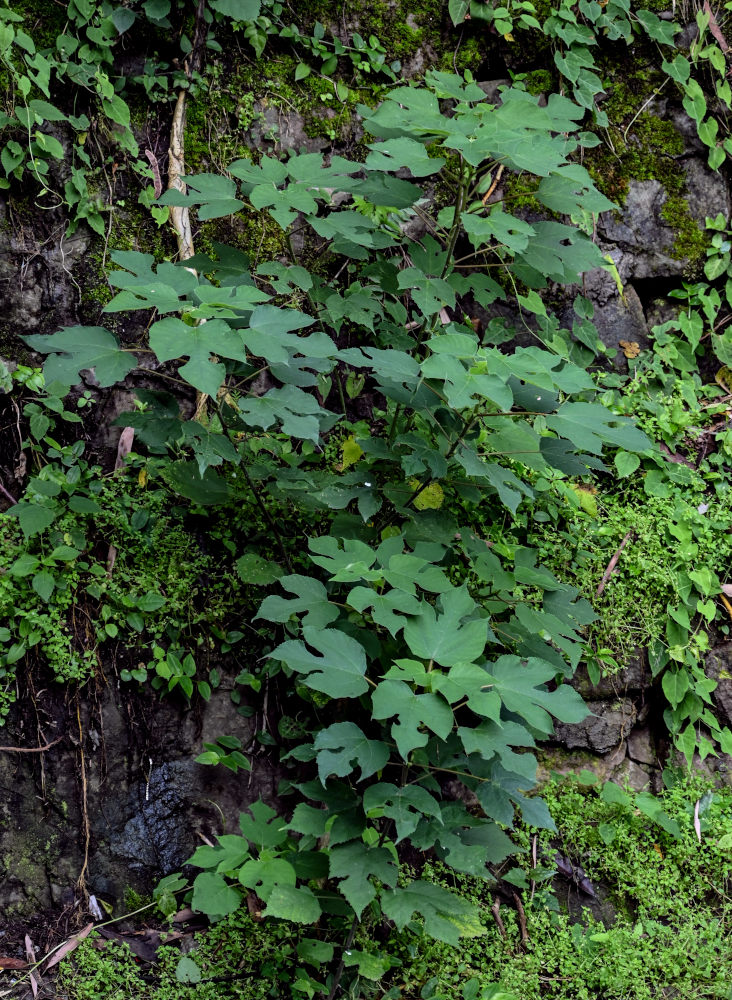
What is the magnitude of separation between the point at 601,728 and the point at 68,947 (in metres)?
2.19

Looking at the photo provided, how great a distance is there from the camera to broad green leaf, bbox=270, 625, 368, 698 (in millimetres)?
2084

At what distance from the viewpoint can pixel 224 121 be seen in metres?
3.49

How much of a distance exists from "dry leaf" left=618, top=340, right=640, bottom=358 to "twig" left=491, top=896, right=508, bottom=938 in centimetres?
254

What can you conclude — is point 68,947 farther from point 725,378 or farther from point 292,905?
point 725,378

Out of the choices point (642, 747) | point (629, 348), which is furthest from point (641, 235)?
point (642, 747)

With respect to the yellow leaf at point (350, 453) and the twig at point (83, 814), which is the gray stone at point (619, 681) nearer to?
the yellow leaf at point (350, 453)

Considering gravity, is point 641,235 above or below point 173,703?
above

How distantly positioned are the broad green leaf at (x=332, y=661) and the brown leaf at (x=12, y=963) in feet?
4.56

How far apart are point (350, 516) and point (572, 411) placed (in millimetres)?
894

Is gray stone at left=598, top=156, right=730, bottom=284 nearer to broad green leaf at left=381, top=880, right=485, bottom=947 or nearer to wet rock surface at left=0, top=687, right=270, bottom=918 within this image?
wet rock surface at left=0, top=687, right=270, bottom=918

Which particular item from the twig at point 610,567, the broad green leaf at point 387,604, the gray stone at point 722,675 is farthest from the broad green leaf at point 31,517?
the gray stone at point 722,675

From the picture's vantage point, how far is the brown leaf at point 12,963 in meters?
2.47

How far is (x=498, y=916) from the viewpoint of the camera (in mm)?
2865

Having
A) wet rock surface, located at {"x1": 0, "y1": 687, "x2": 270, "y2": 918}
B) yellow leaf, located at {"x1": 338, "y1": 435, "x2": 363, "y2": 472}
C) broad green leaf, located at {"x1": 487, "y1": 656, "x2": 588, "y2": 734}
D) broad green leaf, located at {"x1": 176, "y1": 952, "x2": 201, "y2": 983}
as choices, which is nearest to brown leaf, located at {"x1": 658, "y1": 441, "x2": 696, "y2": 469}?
yellow leaf, located at {"x1": 338, "y1": 435, "x2": 363, "y2": 472}
